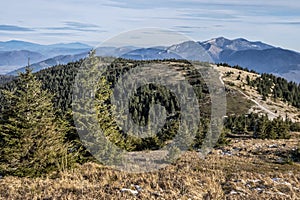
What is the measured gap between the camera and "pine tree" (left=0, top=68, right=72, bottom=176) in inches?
791

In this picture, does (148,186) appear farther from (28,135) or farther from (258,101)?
(258,101)

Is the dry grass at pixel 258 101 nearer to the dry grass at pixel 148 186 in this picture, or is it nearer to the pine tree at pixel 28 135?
the dry grass at pixel 148 186

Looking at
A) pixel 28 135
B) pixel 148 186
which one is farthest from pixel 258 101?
pixel 148 186

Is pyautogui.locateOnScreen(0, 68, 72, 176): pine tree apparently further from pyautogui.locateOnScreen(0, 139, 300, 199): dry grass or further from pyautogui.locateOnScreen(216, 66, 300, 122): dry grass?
pyautogui.locateOnScreen(216, 66, 300, 122): dry grass

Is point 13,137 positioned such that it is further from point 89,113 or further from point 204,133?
point 204,133

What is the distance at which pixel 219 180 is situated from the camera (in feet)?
63.8

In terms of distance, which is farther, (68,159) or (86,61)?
(86,61)

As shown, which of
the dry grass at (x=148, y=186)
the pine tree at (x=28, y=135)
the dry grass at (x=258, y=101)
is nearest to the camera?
the dry grass at (x=148, y=186)

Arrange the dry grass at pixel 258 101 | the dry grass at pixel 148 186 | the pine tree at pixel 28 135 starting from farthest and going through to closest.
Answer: the dry grass at pixel 258 101, the pine tree at pixel 28 135, the dry grass at pixel 148 186

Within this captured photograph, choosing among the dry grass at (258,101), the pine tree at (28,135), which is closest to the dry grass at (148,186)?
the pine tree at (28,135)

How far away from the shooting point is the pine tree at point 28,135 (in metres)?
20.1

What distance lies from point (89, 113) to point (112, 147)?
344 centimetres

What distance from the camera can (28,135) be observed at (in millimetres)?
20375

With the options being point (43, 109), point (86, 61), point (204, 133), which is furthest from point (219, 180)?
point (204, 133)
